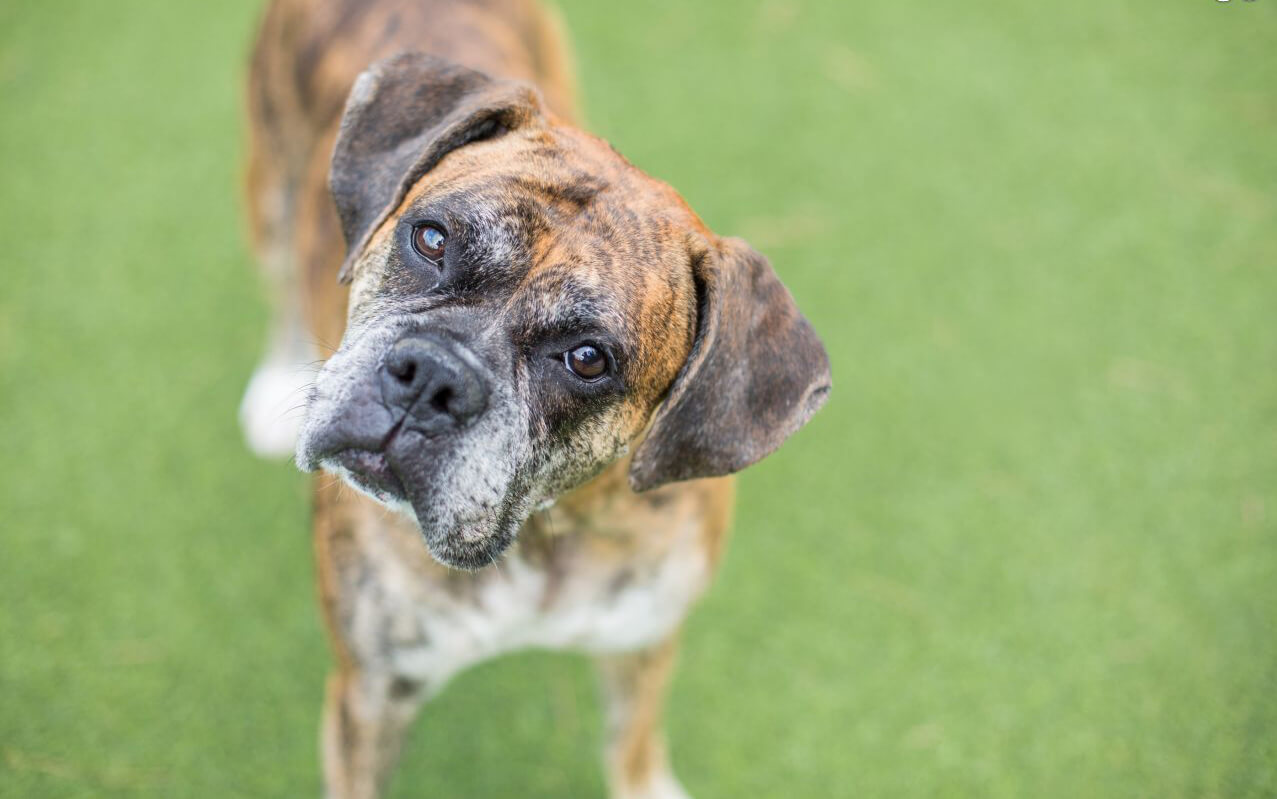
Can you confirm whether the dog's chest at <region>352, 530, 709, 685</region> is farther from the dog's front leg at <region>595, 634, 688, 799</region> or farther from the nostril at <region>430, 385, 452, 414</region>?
the nostril at <region>430, 385, 452, 414</region>

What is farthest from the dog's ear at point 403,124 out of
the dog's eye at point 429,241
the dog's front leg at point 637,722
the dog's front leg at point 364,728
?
the dog's front leg at point 637,722

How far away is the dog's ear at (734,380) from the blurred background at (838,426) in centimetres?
155

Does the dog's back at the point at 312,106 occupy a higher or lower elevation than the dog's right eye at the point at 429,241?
lower

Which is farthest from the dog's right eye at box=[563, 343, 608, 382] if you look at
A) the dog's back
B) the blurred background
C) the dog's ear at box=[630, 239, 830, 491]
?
the blurred background

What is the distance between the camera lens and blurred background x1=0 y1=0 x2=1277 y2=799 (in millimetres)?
3404

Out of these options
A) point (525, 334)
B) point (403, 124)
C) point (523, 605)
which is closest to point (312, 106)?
point (403, 124)

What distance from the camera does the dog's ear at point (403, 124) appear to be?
94.5 inches

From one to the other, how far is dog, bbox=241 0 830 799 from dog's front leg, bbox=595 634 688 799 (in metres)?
0.01

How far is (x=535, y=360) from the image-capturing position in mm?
2119

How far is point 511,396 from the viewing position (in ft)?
6.78

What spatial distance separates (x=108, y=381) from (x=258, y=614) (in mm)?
1220

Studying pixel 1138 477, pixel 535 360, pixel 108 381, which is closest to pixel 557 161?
pixel 535 360

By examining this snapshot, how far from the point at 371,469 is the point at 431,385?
0.82 ft

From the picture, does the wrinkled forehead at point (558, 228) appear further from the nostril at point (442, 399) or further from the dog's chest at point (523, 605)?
the dog's chest at point (523, 605)
